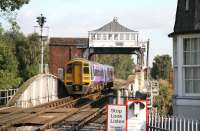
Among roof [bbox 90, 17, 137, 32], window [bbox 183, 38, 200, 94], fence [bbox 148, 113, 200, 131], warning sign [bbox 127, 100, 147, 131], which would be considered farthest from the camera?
roof [bbox 90, 17, 137, 32]

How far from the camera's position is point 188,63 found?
57.4 ft

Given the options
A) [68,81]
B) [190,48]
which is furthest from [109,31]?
[190,48]

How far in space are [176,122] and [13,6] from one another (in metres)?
11.7

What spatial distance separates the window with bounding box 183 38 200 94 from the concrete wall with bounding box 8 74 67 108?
A: 1552 cm

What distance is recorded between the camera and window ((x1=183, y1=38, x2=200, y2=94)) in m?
17.3

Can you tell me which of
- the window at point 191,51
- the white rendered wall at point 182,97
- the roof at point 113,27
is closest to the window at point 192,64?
the window at point 191,51

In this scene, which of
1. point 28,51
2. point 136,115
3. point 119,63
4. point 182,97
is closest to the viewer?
point 136,115

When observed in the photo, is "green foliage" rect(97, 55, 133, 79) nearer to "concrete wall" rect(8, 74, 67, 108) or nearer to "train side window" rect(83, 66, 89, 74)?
"concrete wall" rect(8, 74, 67, 108)

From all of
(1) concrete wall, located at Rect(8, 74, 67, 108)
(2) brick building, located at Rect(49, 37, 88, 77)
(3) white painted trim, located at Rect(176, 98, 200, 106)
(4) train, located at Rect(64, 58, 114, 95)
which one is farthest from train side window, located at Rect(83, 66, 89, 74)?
(2) brick building, located at Rect(49, 37, 88, 77)

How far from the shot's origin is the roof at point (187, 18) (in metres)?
17.5

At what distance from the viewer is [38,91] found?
37.6m

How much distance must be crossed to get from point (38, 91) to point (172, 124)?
2405cm

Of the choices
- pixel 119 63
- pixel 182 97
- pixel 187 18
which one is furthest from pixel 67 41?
pixel 182 97

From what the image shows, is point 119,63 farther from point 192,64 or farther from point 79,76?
point 192,64
